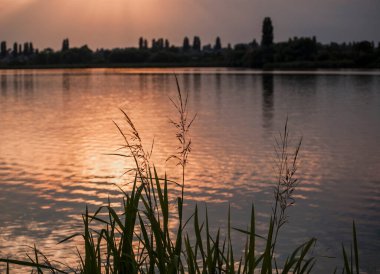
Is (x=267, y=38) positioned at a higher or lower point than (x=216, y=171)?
higher

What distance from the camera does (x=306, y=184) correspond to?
56.9ft

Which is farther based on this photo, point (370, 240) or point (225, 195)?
point (225, 195)

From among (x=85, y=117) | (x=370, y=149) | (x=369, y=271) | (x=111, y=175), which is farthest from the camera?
(x=85, y=117)

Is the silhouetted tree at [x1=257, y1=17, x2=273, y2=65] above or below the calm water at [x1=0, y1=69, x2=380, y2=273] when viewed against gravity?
above

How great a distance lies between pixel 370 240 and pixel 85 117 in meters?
29.9

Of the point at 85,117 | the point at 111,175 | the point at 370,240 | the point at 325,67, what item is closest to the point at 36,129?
the point at 85,117

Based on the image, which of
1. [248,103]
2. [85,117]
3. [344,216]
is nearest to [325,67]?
[248,103]

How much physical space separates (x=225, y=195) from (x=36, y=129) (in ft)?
60.9

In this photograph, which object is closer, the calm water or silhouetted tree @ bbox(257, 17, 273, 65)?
the calm water

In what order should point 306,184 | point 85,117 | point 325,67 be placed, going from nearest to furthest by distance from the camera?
1. point 306,184
2. point 85,117
3. point 325,67

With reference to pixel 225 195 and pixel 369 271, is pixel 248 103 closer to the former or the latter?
pixel 225 195

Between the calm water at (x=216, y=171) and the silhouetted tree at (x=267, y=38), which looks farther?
the silhouetted tree at (x=267, y=38)

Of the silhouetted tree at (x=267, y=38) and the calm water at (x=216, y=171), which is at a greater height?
the silhouetted tree at (x=267, y=38)

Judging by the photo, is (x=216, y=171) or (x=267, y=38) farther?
(x=267, y=38)
